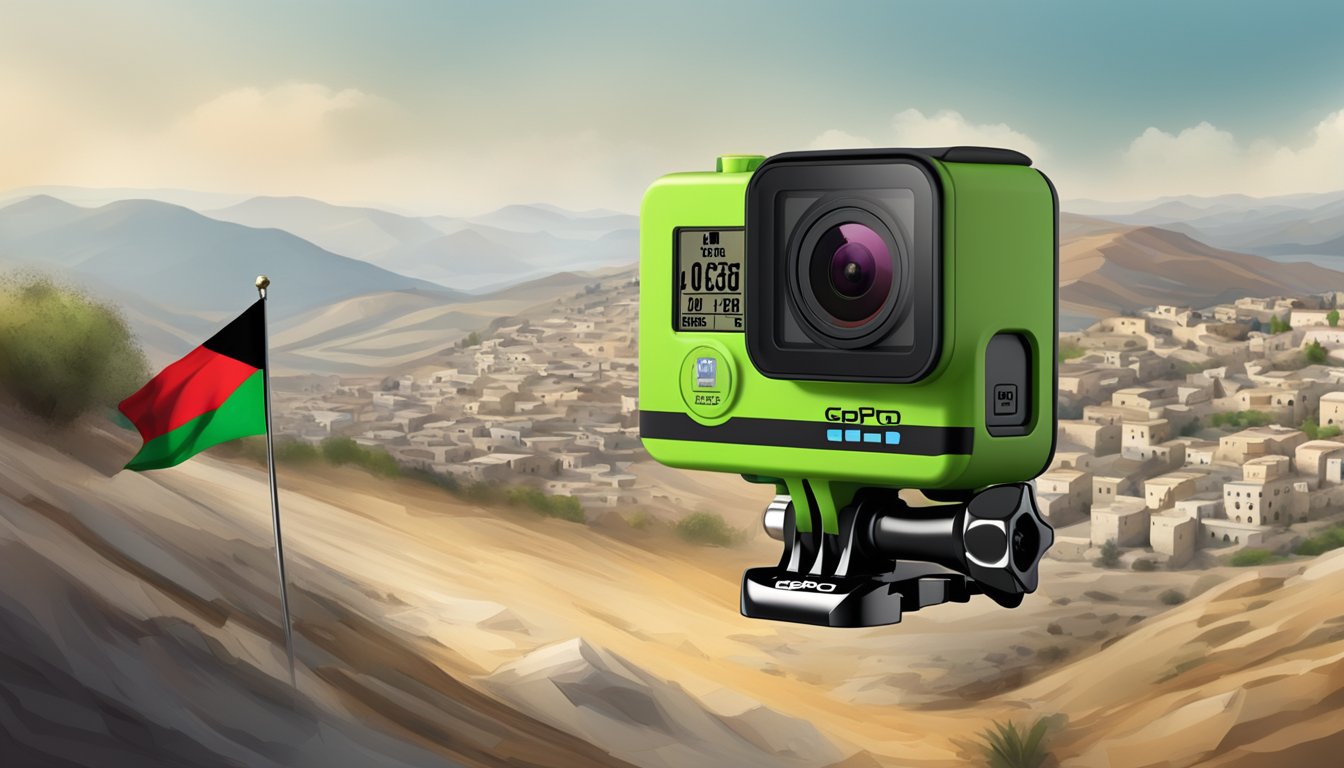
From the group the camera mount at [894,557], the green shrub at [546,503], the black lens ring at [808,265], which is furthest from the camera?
the green shrub at [546,503]

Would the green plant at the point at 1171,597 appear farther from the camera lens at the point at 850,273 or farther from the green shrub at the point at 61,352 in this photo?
the camera lens at the point at 850,273

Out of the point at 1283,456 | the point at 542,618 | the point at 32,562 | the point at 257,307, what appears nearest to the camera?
the point at 257,307

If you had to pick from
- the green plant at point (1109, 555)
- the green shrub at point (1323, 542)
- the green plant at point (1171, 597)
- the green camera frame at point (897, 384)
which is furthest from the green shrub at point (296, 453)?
the green camera frame at point (897, 384)

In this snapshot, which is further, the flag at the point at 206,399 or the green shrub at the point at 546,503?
the green shrub at the point at 546,503

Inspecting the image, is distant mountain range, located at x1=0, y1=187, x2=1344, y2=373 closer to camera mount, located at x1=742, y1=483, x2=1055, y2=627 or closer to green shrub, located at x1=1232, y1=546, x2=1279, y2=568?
green shrub, located at x1=1232, y1=546, x2=1279, y2=568

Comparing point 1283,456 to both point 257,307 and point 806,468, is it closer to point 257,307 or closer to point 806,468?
point 257,307

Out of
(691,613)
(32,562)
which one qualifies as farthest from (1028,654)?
(32,562)
